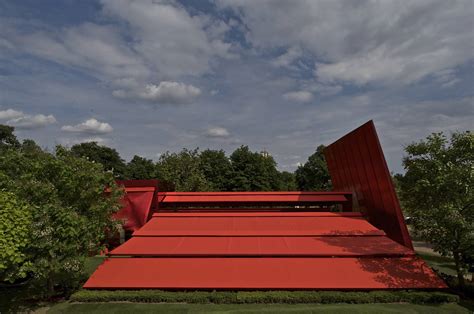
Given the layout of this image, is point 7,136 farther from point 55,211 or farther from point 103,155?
point 55,211

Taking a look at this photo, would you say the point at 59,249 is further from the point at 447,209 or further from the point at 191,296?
the point at 447,209

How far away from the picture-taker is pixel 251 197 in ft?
75.1

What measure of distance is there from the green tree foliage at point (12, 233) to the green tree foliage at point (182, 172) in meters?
31.1

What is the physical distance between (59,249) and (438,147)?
54.1ft

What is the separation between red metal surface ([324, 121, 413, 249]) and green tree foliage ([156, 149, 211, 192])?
2376cm

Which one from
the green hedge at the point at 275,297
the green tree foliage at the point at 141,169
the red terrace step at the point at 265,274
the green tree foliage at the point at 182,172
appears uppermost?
the green tree foliage at the point at 141,169

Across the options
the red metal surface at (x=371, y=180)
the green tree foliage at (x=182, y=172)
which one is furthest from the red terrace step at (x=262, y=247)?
the green tree foliage at (x=182, y=172)

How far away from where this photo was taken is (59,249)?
13.5 metres

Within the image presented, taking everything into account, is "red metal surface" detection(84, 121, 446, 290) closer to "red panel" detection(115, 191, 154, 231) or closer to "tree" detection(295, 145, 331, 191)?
"red panel" detection(115, 191, 154, 231)

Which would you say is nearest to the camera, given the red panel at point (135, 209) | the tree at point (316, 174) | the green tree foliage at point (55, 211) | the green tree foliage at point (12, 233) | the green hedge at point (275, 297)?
the green tree foliage at point (12, 233)

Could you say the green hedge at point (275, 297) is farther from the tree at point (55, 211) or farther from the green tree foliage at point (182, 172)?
the green tree foliage at point (182, 172)

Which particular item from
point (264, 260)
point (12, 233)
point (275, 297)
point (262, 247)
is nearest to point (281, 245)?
point (262, 247)

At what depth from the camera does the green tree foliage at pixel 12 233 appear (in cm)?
1116

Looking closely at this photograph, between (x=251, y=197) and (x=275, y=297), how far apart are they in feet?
32.5
